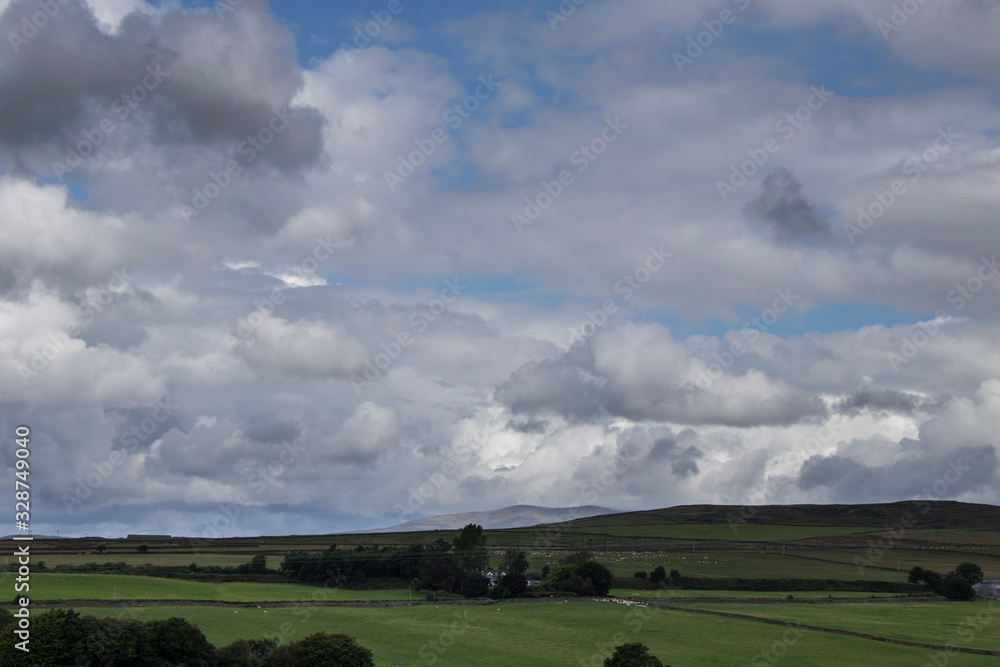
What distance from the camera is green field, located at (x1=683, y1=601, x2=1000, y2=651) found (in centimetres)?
8794

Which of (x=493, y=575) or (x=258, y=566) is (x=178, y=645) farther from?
(x=258, y=566)

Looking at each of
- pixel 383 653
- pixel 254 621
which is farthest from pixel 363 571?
pixel 383 653

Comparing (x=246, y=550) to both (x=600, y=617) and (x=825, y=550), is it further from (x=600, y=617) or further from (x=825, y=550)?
(x=825, y=550)

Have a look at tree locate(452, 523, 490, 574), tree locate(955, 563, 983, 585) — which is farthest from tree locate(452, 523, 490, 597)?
tree locate(955, 563, 983, 585)

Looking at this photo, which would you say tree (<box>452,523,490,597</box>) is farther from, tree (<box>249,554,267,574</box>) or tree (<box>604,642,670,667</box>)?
tree (<box>604,642,670,667</box>)

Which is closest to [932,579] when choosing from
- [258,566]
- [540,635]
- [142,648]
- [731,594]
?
[731,594]

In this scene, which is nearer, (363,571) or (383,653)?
(383,653)

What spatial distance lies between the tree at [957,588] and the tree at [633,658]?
8615 cm

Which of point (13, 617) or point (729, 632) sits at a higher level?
point (13, 617)

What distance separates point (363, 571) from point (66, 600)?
1809 inches

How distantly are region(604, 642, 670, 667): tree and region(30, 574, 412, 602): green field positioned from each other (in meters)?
55.0

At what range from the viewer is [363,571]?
127875 millimetres

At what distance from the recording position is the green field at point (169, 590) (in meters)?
97.9

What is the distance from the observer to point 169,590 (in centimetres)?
10700
